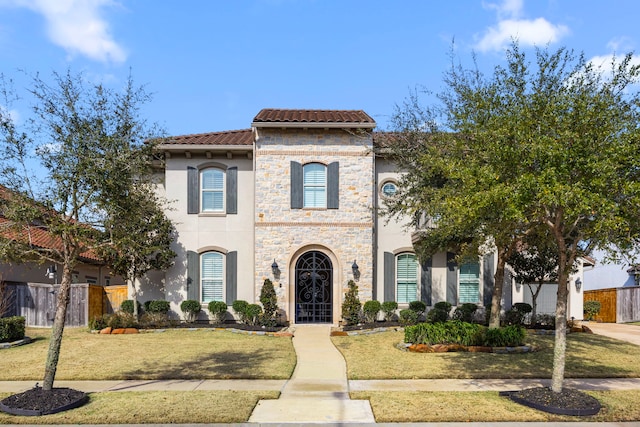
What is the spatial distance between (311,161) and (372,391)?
10.9 metres

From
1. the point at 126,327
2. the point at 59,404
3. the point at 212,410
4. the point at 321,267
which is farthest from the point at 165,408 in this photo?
the point at 321,267

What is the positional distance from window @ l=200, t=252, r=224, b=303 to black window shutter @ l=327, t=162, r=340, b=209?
4.57 meters

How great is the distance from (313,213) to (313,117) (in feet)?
11.5

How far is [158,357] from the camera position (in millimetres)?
13227

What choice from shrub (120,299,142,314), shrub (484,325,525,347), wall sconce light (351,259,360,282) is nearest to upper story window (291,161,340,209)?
wall sconce light (351,259,360,282)

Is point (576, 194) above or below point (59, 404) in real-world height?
above

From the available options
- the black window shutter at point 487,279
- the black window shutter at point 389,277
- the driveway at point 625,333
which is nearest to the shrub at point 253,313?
the black window shutter at point 389,277

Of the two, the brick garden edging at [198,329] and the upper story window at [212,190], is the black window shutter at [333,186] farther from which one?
the brick garden edging at [198,329]

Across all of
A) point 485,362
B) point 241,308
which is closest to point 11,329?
point 241,308

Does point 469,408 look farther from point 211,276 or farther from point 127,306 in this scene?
point 127,306

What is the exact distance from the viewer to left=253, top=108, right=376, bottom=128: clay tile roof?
18969mm

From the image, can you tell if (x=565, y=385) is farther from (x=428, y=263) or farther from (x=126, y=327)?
(x=126, y=327)

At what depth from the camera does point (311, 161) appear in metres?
19.5

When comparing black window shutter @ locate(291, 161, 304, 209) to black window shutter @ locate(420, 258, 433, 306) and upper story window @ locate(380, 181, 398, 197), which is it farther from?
black window shutter @ locate(420, 258, 433, 306)
